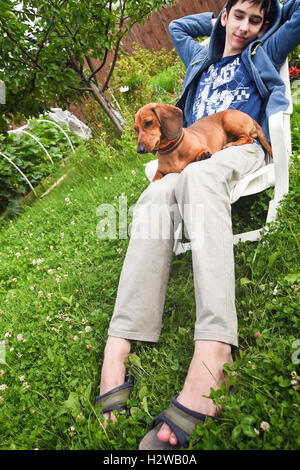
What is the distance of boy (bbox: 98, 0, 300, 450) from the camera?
136 centimetres

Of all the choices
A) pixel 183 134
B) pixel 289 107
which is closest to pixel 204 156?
pixel 183 134

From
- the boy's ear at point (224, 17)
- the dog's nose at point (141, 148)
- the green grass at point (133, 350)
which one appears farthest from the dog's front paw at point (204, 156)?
the boy's ear at point (224, 17)

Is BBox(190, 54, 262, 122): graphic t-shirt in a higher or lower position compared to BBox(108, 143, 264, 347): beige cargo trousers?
higher

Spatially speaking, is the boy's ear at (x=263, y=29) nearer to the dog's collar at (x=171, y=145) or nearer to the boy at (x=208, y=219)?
the boy at (x=208, y=219)

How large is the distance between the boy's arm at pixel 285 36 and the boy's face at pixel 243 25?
0.38 ft

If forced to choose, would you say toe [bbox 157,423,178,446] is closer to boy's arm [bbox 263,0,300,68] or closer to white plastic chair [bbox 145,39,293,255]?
white plastic chair [bbox 145,39,293,255]

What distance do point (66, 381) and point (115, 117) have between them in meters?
3.95

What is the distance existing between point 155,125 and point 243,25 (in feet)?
3.44

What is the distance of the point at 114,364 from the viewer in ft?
5.31

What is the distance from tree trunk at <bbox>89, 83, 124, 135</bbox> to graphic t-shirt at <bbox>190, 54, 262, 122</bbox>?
2615 millimetres

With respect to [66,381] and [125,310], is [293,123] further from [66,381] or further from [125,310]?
[66,381]

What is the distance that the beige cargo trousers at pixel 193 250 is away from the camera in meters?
1.46

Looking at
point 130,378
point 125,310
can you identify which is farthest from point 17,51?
point 130,378

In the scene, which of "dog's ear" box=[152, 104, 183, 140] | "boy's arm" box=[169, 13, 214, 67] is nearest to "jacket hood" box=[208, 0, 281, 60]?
"boy's arm" box=[169, 13, 214, 67]
